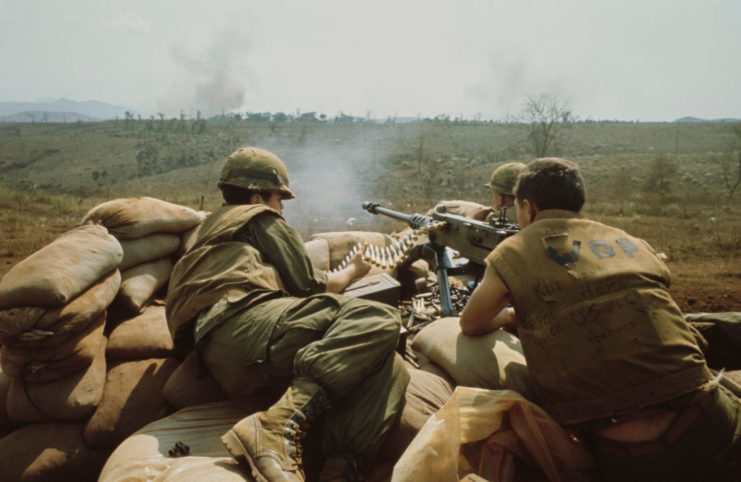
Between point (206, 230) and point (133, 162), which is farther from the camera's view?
point (133, 162)

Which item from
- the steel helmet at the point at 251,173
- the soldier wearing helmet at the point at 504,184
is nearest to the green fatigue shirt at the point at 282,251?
the steel helmet at the point at 251,173

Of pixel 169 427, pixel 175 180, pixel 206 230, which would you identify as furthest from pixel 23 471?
pixel 175 180

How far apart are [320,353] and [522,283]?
0.97m

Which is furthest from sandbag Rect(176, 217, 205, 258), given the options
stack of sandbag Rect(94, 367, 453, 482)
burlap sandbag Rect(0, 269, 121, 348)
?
stack of sandbag Rect(94, 367, 453, 482)

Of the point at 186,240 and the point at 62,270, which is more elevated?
the point at 62,270

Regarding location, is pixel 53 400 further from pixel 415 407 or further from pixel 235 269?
pixel 415 407

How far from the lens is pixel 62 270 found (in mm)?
2555

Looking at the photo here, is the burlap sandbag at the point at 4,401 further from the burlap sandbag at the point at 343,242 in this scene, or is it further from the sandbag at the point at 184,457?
the burlap sandbag at the point at 343,242

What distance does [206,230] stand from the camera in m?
2.69

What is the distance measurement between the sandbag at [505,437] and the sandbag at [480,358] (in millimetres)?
433

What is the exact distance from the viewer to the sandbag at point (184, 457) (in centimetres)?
176

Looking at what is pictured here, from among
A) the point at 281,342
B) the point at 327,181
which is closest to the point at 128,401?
the point at 281,342

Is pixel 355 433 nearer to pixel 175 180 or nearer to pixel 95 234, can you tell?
pixel 95 234

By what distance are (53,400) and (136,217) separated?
1.56 metres
